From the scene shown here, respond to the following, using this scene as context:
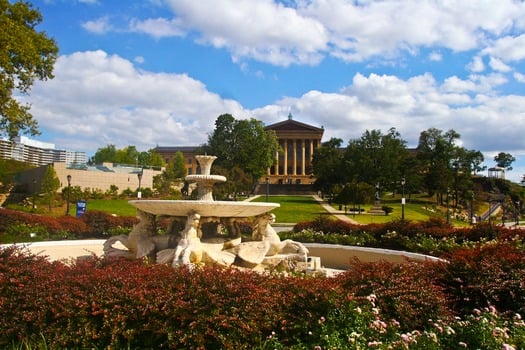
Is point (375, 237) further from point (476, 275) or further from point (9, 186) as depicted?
point (9, 186)

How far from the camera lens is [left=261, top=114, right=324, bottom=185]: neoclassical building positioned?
312ft

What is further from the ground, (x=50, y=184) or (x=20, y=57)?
(x=20, y=57)

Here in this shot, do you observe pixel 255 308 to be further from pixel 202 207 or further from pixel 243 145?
pixel 243 145

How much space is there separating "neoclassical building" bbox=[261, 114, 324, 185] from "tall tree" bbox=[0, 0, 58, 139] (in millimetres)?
73463

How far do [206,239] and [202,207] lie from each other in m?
1.37

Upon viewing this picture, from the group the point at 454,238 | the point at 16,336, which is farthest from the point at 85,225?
the point at 454,238

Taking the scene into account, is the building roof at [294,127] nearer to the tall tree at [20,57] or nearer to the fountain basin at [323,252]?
the tall tree at [20,57]

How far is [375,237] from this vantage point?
12.8 meters

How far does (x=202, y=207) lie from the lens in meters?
8.31

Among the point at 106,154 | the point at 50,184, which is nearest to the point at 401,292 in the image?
the point at 50,184

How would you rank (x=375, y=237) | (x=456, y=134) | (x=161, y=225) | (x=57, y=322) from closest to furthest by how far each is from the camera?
1. (x=57, y=322)
2. (x=375, y=237)
3. (x=161, y=225)
4. (x=456, y=134)

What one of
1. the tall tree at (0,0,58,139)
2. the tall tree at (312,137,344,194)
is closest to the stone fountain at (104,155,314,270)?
the tall tree at (0,0,58,139)

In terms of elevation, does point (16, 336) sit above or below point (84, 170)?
below

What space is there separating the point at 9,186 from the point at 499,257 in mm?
46589
